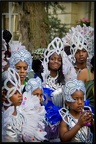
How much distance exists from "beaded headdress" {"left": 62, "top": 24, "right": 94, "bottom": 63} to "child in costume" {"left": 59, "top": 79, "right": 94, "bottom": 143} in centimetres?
35

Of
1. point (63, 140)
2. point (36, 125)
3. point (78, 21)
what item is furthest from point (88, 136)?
point (78, 21)

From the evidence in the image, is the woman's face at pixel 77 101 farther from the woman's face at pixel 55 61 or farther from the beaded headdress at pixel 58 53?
the woman's face at pixel 55 61

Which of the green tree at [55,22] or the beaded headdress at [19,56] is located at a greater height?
the green tree at [55,22]

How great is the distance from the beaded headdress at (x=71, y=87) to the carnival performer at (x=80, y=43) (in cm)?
18

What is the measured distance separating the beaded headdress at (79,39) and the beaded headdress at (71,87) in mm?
266

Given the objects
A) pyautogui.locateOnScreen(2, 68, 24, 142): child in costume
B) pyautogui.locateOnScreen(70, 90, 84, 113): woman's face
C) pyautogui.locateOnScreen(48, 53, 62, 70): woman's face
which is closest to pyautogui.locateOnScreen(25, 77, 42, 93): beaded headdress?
pyautogui.locateOnScreen(2, 68, 24, 142): child in costume

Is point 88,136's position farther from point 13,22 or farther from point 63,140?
Result: point 13,22

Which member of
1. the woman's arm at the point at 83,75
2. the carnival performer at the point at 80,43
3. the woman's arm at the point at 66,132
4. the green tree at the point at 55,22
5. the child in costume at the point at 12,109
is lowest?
the woman's arm at the point at 66,132

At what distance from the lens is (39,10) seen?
516 centimetres

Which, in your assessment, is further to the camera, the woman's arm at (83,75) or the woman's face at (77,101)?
the woman's arm at (83,75)

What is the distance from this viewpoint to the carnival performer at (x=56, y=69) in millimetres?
5086

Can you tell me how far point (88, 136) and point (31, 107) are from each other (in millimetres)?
739

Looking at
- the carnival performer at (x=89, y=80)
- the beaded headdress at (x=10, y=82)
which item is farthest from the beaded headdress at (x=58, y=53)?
the beaded headdress at (x=10, y=82)

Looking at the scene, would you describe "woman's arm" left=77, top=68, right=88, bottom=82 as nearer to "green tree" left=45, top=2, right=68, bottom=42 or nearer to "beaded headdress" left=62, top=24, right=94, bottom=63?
"beaded headdress" left=62, top=24, right=94, bottom=63
